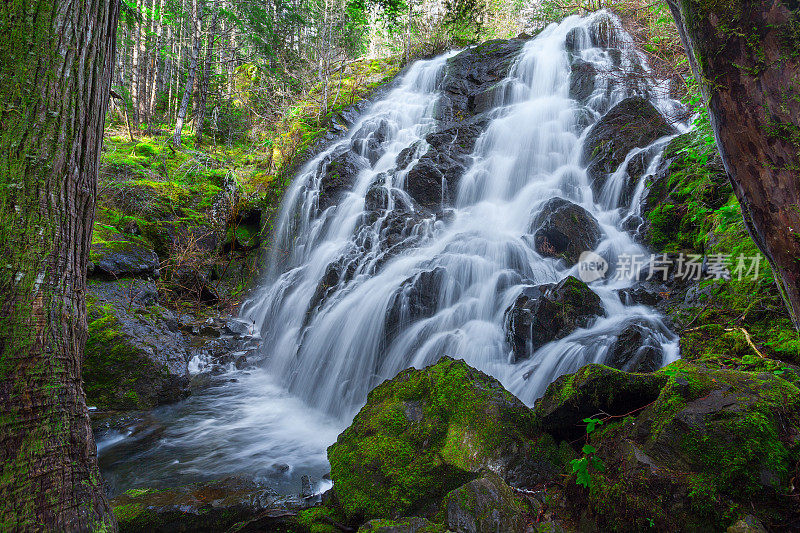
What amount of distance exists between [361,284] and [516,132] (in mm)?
7169

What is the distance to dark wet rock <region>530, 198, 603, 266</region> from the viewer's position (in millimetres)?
7514

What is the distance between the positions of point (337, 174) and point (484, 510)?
10.5 m

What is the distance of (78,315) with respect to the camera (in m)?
2.00

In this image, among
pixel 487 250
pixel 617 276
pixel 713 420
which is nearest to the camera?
pixel 713 420

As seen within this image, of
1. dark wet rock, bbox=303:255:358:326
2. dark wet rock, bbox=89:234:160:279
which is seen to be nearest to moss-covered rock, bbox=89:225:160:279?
dark wet rock, bbox=89:234:160:279

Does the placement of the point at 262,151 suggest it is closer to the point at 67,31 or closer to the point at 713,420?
the point at 67,31

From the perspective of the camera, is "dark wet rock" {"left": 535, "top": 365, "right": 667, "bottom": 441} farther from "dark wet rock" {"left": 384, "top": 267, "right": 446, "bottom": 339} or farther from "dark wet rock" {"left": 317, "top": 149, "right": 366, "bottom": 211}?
"dark wet rock" {"left": 317, "top": 149, "right": 366, "bottom": 211}

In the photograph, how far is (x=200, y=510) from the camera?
9.98 feet

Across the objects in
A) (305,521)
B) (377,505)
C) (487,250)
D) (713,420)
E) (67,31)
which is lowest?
(305,521)

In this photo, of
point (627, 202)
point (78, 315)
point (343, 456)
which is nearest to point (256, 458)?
point (343, 456)

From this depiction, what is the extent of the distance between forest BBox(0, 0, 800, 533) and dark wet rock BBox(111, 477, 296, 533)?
25mm

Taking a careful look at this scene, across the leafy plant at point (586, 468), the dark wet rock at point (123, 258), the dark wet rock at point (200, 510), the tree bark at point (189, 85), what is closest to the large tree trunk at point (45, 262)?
the dark wet rock at point (200, 510)

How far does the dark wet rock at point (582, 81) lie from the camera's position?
12.4m

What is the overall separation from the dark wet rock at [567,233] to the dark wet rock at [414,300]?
2233mm
